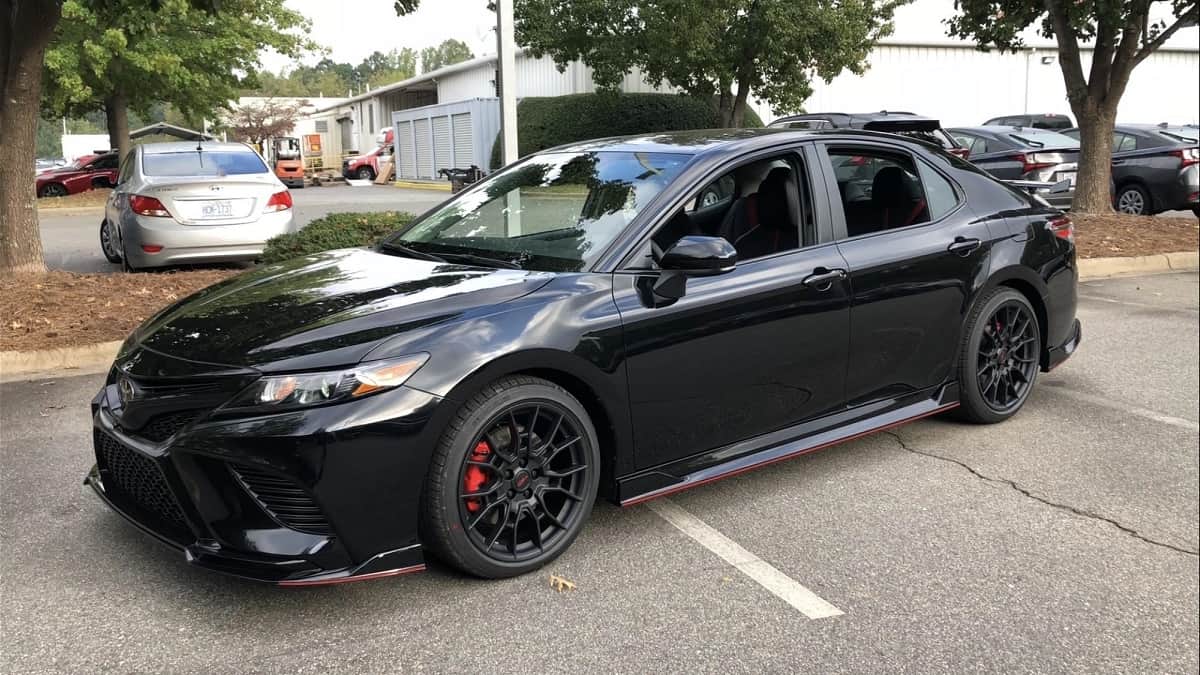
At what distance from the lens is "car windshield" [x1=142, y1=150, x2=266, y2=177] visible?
9766 mm

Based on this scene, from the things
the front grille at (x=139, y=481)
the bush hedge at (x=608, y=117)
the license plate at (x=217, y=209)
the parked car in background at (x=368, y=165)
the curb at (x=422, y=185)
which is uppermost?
the bush hedge at (x=608, y=117)

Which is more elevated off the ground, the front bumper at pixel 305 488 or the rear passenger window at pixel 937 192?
the rear passenger window at pixel 937 192

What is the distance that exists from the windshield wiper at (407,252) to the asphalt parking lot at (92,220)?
7135 millimetres

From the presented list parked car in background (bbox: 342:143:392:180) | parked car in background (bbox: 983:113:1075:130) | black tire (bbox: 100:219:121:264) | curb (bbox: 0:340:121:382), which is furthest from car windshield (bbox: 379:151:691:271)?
parked car in background (bbox: 342:143:392:180)

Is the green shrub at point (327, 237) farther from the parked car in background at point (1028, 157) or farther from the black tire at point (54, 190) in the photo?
the black tire at point (54, 190)

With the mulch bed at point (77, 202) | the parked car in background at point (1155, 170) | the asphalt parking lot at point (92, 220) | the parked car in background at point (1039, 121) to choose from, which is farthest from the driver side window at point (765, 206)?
the parked car in background at point (1039, 121)

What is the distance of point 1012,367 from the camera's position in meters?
5.05

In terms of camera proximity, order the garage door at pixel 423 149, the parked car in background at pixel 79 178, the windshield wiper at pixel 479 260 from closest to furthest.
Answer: the windshield wiper at pixel 479 260 < the parked car in background at pixel 79 178 < the garage door at pixel 423 149

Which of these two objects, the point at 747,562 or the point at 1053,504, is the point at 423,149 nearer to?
the point at 1053,504

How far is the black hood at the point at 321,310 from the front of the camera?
3027 millimetres

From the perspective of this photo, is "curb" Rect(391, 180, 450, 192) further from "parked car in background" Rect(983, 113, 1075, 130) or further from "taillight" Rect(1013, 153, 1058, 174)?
"taillight" Rect(1013, 153, 1058, 174)

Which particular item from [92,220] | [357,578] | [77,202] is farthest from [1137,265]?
[77,202]

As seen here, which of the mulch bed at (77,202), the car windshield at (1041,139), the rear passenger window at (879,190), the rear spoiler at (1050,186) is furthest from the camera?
the mulch bed at (77,202)

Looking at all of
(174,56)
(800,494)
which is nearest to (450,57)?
(174,56)
